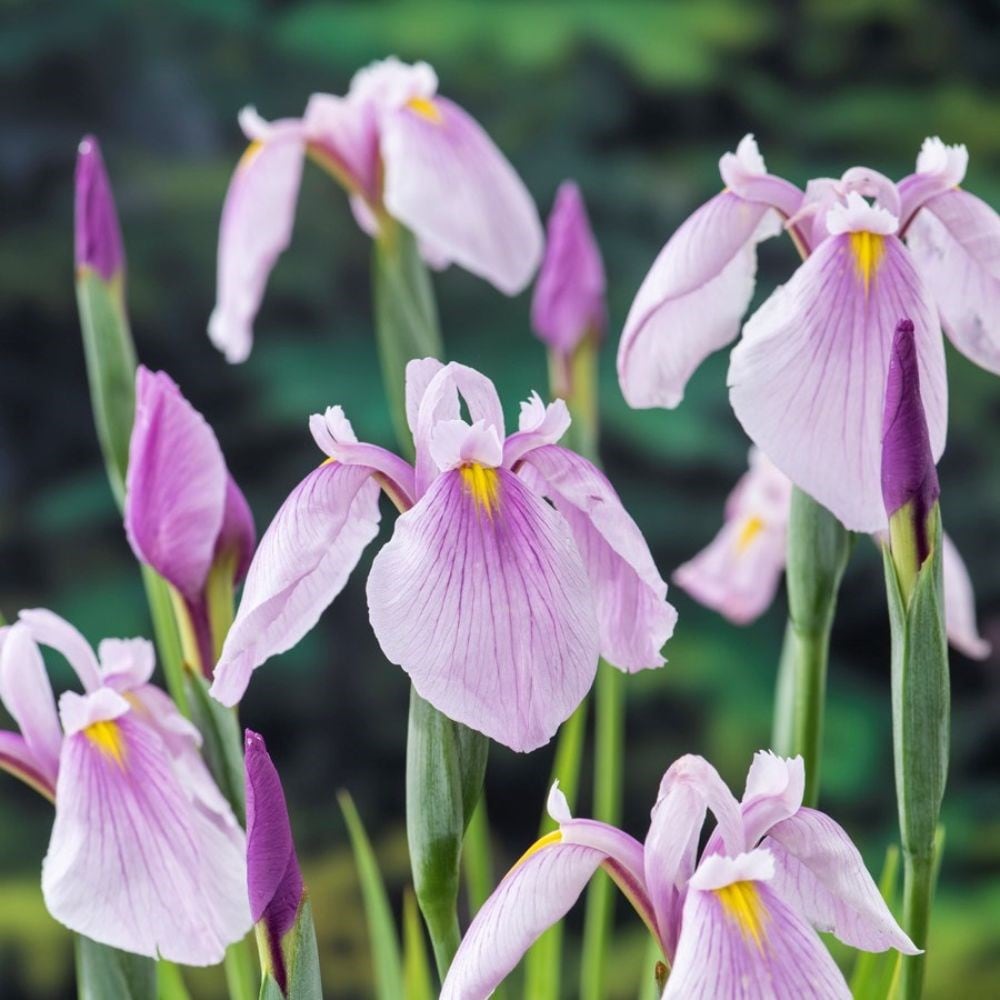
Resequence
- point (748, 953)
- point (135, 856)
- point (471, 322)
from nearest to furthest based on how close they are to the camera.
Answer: point (748, 953), point (135, 856), point (471, 322)

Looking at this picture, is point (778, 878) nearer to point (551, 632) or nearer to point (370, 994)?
point (551, 632)

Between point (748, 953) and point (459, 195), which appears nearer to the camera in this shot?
point (748, 953)

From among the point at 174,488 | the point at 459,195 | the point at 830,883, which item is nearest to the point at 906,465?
the point at 830,883

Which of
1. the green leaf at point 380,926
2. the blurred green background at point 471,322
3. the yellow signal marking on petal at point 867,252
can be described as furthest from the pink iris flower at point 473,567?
the blurred green background at point 471,322

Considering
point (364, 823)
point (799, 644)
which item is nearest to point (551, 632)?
point (799, 644)

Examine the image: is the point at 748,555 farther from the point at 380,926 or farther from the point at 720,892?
the point at 720,892

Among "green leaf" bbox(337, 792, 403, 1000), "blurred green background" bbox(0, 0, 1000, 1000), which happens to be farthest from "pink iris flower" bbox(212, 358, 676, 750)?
"blurred green background" bbox(0, 0, 1000, 1000)
